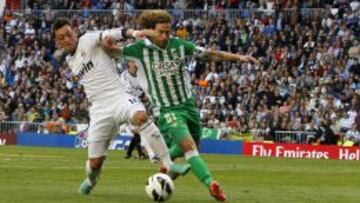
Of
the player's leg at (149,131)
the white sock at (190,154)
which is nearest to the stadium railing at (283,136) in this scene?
the player's leg at (149,131)

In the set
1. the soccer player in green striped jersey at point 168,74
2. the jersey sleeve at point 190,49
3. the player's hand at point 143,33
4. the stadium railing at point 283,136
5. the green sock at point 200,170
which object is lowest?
the stadium railing at point 283,136

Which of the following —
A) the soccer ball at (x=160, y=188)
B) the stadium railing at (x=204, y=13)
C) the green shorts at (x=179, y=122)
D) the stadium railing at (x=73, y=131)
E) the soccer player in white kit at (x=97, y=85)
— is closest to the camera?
the soccer ball at (x=160, y=188)

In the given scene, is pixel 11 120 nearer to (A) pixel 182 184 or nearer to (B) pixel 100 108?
(A) pixel 182 184

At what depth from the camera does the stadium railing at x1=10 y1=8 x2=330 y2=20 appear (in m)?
47.6

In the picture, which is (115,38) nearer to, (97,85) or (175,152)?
(97,85)

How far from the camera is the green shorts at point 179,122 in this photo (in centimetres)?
1534

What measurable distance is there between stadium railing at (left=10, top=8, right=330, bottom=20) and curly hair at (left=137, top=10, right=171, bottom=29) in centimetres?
3268

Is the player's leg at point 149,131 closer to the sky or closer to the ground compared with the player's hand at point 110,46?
closer to the ground

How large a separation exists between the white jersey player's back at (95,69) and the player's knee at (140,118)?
677 mm

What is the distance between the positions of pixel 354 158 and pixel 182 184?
19.2 m

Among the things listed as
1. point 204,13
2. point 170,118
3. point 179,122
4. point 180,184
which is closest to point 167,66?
point 170,118

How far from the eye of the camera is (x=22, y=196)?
15703 millimetres

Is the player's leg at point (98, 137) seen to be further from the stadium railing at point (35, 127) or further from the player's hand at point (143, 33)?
the stadium railing at point (35, 127)

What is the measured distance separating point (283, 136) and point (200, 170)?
87.6 feet
